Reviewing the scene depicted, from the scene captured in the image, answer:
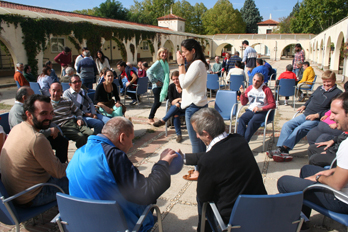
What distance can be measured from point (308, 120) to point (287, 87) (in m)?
A: 3.59

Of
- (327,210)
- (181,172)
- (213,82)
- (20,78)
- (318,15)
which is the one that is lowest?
(181,172)

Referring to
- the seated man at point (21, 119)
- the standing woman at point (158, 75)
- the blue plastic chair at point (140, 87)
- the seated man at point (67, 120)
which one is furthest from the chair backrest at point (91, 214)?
the blue plastic chair at point (140, 87)

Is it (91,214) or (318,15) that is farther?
(318,15)

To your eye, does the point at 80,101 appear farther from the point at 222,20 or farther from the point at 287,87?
the point at 222,20

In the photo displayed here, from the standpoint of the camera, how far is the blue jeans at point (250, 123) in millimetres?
4266

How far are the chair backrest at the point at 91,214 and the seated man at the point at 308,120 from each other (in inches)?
119

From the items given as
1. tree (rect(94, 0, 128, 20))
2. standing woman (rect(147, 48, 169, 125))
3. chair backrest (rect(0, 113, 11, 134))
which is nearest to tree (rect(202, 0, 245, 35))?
tree (rect(94, 0, 128, 20))

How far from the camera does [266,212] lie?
1.56m

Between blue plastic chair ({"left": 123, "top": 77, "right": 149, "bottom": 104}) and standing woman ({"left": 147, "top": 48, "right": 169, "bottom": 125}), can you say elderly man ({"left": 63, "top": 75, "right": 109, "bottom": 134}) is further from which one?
blue plastic chair ({"left": 123, "top": 77, "right": 149, "bottom": 104})

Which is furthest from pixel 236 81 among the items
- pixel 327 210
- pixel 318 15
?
pixel 318 15

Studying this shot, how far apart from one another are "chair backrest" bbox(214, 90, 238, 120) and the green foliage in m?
37.4

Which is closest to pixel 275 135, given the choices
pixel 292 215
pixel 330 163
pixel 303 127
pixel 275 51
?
pixel 303 127

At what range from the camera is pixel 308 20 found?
38781 millimetres

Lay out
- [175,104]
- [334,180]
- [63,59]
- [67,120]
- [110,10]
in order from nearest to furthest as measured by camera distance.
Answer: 1. [334,180]
2. [67,120]
3. [175,104]
4. [63,59]
5. [110,10]
